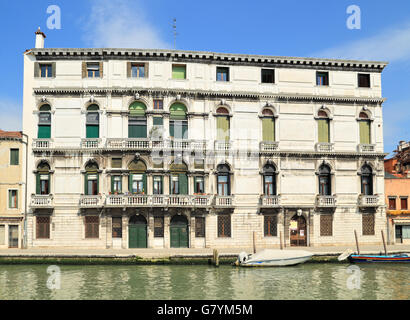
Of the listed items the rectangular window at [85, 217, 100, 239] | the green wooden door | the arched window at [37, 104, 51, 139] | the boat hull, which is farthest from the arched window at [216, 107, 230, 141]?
the arched window at [37, 104, 51, 139]

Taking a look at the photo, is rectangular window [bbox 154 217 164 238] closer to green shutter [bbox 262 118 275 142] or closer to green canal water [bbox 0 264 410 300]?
green canal water [bbox 0 264 410 300]

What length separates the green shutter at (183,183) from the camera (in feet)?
98.5

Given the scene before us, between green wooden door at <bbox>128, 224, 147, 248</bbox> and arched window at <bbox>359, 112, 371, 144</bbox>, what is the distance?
17966 millimetres

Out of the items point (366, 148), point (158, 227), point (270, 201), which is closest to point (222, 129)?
point (270, 201)

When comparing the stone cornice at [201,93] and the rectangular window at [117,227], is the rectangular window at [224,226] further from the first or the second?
the stone cornice at [201,93]

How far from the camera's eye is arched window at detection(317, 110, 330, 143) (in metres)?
32.0

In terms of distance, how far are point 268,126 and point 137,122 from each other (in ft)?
31.8

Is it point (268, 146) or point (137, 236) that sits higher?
point (268, 146)

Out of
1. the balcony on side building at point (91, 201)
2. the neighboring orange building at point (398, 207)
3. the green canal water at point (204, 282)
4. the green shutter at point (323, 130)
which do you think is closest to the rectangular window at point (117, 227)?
the balcony on side building at point (91, 201)

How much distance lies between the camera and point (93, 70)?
3039cm

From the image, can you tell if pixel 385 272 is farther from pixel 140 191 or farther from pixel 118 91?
pixel 118 91

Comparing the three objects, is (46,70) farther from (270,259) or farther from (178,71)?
(270,259)

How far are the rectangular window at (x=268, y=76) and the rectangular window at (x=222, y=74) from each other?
9.28ft

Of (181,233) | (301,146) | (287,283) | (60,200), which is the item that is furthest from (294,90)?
(60,200)
